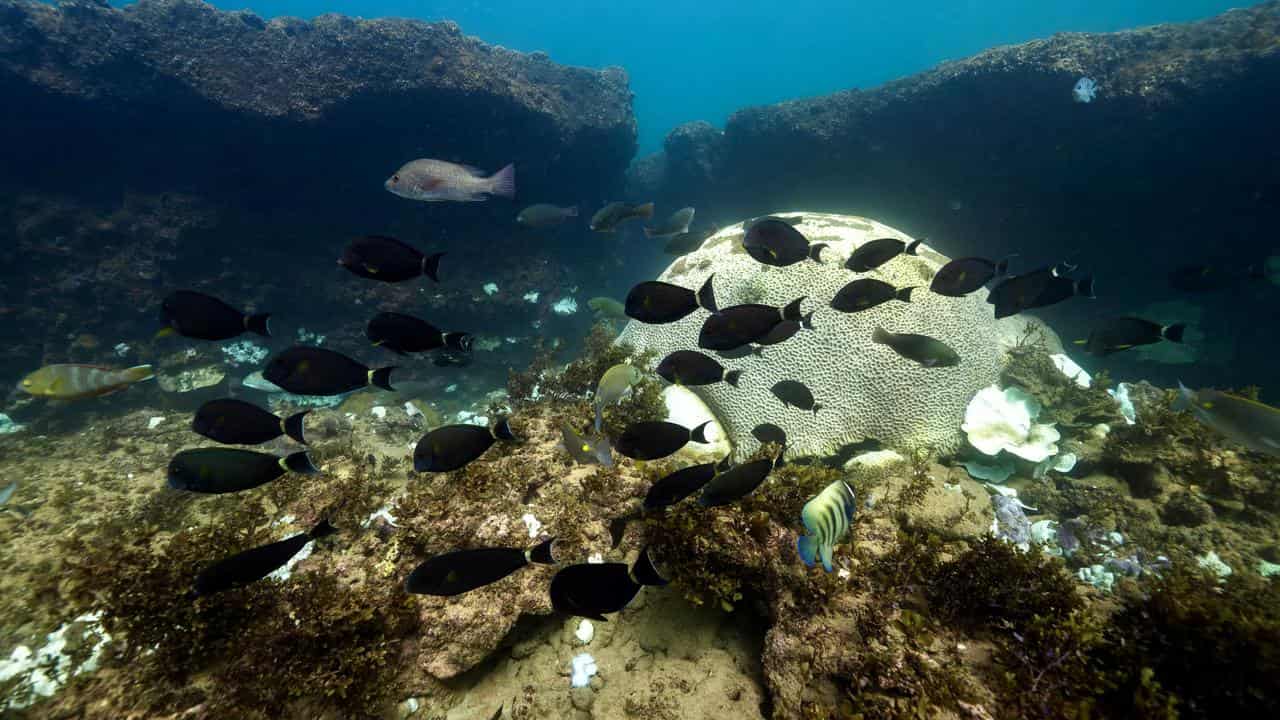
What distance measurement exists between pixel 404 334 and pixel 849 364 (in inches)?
195

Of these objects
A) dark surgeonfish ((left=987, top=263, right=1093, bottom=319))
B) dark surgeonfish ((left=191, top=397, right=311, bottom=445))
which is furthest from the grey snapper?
dark surgeonfish ((left=987, top=263, right=1093, bottom=319))

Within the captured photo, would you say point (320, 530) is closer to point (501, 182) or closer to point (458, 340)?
point (458, 340)

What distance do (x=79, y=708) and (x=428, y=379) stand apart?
11.4m

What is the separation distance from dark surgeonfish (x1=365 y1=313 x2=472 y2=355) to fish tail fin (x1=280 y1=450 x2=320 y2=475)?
2.28ft

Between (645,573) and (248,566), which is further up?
(248,566)

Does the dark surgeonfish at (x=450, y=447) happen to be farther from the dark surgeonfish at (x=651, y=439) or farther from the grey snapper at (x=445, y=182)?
the grey snapper at (x=445, y=182)

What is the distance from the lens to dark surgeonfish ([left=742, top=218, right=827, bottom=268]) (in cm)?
332

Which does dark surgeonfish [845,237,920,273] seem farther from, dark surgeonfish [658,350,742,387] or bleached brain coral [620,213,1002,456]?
bleached brain coral [620,213,1002,456]

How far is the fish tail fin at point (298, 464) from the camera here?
2.31m

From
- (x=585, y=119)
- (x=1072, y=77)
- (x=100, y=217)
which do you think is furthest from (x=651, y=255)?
(x=100, y=217)

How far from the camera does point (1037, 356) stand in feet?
20.5

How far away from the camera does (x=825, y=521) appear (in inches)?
84.9

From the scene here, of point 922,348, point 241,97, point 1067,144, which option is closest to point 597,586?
point 922,348

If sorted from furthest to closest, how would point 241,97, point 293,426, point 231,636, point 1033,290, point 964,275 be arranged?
point 241,97, point 964,275, point 1033,290, point 231,636, point 293,426
